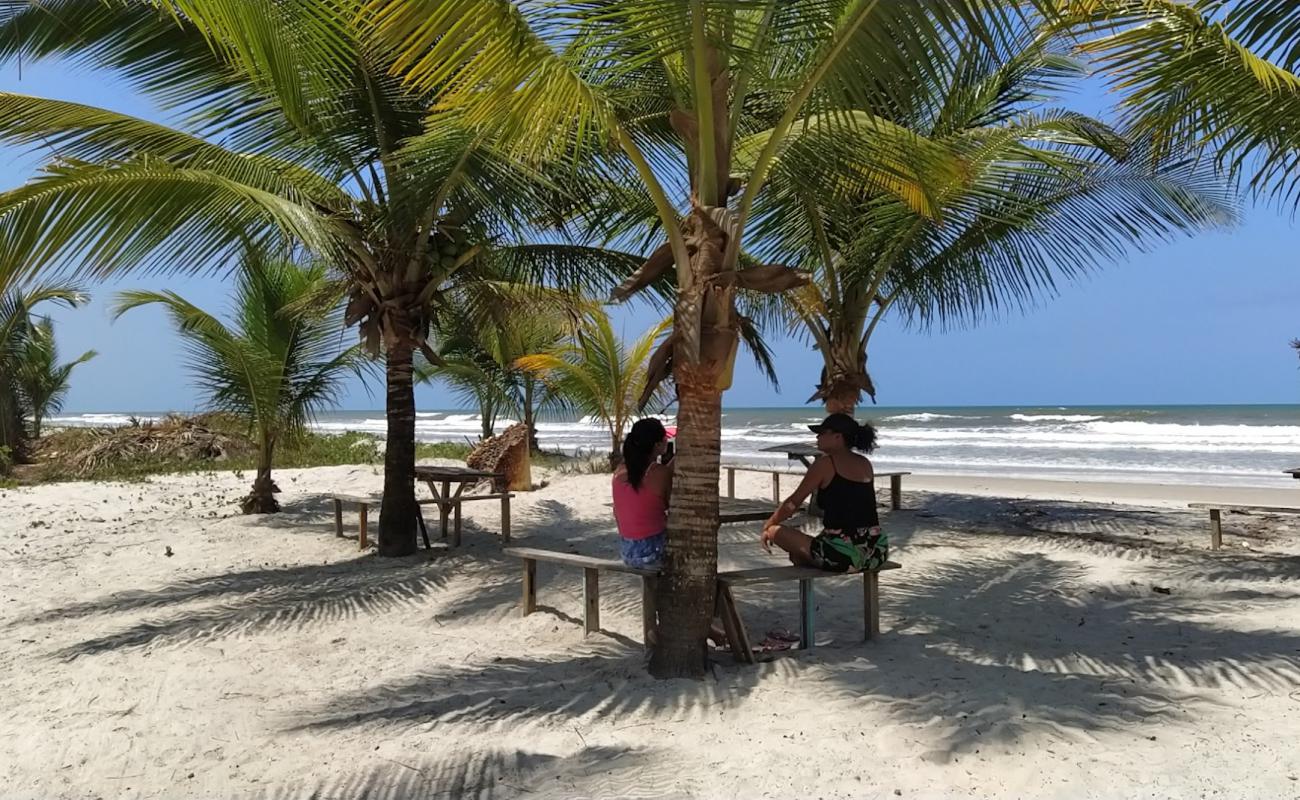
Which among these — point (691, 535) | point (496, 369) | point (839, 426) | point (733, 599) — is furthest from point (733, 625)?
point (496, 369)

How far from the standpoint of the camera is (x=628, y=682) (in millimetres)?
3693

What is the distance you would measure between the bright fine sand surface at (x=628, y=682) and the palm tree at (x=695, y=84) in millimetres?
692

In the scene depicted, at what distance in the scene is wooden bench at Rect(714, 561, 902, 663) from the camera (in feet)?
12.8

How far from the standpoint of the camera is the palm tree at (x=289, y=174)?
373 centimetres

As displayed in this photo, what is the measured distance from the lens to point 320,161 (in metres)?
6.36

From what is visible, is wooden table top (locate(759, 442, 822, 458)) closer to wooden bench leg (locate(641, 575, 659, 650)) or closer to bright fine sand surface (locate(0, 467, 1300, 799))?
bright fine sand surface (locate(0, 467, 1300, 799))

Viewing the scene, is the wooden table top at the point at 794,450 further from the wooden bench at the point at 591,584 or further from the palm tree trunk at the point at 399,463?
the wooden bench at the point at 591,584

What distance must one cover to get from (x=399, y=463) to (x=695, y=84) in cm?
439

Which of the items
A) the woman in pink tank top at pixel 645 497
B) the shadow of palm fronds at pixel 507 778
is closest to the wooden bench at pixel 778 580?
the woman in pink tank top at pixel 645 497

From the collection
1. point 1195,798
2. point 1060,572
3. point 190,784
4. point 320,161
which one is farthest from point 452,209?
point 1195,798

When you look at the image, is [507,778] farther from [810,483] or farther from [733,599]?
[810,483]

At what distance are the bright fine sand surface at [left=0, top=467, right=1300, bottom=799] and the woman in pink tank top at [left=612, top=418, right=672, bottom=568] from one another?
52cm

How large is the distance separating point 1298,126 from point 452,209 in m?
5.13

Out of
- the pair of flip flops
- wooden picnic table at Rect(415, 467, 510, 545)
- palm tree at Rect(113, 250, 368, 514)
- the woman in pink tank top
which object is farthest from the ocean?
the pair of flip flops
